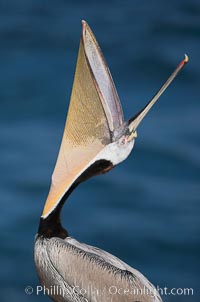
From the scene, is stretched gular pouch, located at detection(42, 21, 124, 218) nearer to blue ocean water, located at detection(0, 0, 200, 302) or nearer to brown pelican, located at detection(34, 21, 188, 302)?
brown pelican, located at detection(34, 21, 188, 302)

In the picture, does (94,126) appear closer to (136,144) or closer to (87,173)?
(87,173)

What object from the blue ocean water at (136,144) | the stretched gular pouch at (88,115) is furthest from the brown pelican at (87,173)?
the blue ocean water at (136,144)

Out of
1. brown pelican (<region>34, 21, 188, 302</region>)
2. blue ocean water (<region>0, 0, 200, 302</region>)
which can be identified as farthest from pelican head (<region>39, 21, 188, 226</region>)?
blue ocean water (<region>0, 0, 200, 302</region>)

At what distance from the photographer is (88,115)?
14.6 feet

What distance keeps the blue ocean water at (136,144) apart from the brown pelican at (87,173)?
5.03 feet

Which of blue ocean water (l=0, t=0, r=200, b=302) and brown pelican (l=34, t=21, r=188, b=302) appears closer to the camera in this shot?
brown pelican (l=34, t=21, r=188, b=302)

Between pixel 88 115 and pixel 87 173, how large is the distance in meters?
0.23

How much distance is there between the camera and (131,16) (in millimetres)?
8867

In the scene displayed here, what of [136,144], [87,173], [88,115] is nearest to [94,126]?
[88,115]

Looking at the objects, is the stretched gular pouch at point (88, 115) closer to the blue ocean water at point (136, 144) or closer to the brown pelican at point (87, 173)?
the brown pelican at point (87, 173)

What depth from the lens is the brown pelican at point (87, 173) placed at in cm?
443

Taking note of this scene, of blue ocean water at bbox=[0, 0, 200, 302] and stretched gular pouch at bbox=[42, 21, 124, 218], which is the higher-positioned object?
blue ocean water at bbox=[0, 0, 200, 302]

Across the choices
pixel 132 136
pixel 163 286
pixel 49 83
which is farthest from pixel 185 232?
pixel 132 136

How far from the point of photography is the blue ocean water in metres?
6.59
